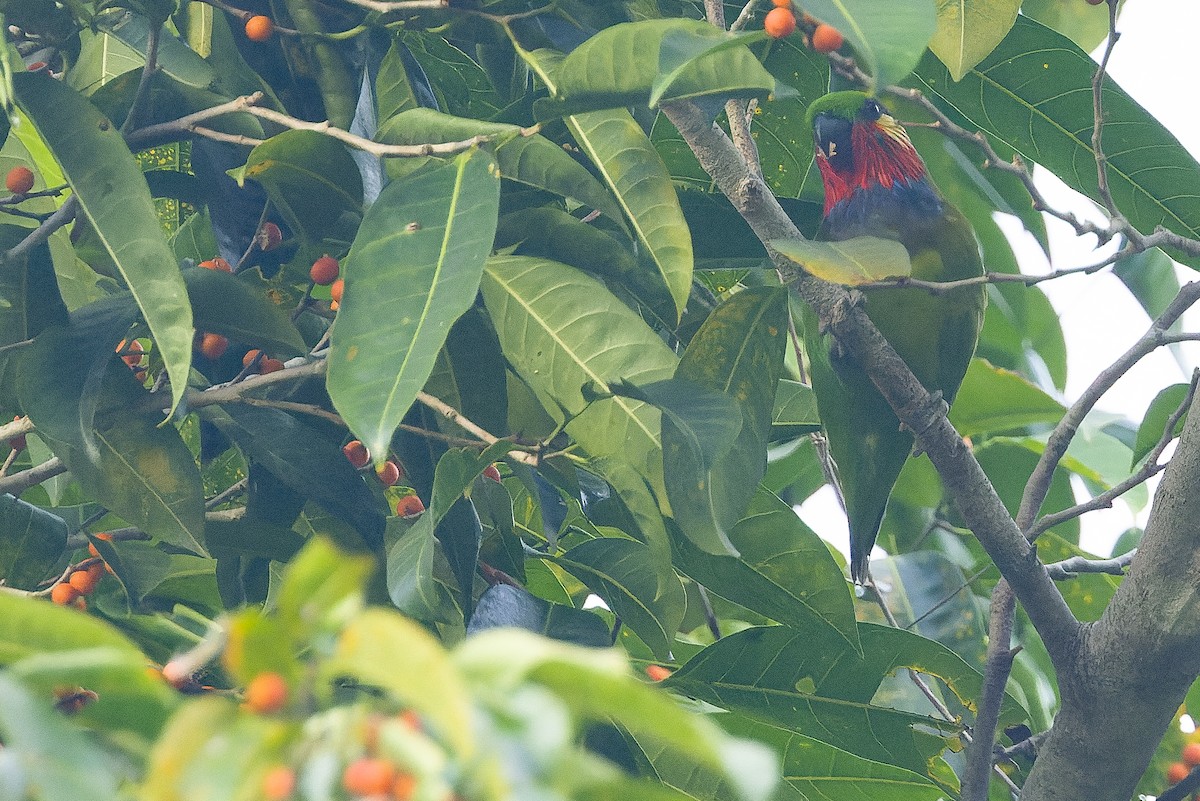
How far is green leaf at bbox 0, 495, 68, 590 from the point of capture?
1.37m

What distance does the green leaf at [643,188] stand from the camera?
1.28m

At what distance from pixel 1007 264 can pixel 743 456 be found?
1.81m

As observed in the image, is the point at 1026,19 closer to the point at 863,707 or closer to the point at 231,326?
the point at 863,707

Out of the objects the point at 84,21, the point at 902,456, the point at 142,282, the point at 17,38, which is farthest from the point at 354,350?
the point at 902,456

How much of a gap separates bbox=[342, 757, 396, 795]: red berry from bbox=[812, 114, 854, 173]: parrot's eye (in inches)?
101

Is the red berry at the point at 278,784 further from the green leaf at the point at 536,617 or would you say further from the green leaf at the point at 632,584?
the green leaf at the point at 632,584

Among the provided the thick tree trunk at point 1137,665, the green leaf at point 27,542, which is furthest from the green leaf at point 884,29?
the green leaf at point 27,542

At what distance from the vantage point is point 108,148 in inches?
48.9

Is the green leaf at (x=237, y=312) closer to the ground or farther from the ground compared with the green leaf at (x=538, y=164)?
closer to the ground

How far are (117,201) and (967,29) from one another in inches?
38.3

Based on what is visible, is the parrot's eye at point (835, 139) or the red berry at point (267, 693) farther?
the parrot's eye at point (835, 139)

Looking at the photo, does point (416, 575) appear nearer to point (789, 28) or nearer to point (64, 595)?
point (64, 595)

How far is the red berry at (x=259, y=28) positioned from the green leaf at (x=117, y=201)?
0.25 m

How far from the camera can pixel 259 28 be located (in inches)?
57.4
